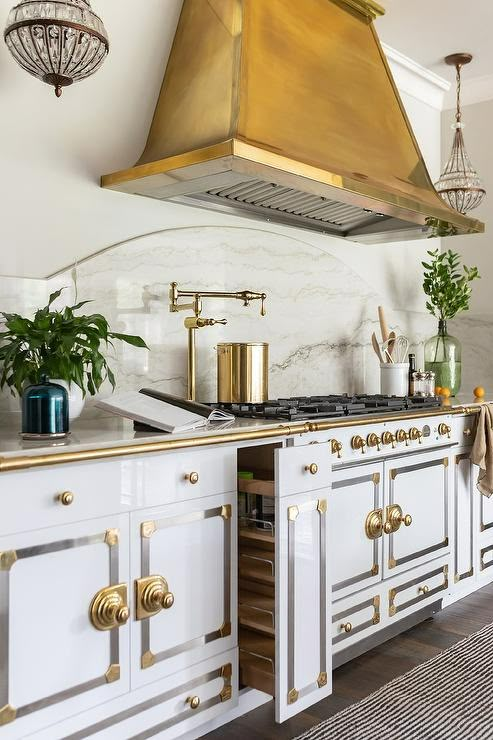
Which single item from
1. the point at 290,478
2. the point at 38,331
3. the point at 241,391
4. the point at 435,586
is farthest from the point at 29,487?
the point at 435,586

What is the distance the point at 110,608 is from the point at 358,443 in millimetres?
1058

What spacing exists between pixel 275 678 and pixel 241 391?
101cm

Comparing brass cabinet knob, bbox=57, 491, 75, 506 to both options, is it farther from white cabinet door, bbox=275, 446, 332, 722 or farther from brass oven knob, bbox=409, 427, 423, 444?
brass oven knob, bbox=409, 427, 423, 444

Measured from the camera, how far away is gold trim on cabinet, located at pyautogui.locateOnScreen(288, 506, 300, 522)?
1.98 metres

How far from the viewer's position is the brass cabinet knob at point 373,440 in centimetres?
245

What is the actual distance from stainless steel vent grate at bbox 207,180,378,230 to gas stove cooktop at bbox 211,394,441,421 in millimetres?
786

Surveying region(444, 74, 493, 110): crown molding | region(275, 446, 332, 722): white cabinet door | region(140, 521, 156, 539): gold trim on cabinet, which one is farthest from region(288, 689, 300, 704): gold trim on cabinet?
region(444, 74, 493, 110): crown molding

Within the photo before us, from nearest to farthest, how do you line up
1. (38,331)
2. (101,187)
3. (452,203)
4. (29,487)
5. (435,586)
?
(29,487), (38,331), (101,187), (435,586), (452,203)

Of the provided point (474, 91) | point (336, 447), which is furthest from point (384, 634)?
point (474, 91)

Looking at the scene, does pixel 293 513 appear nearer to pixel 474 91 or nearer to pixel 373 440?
pixel 373 440

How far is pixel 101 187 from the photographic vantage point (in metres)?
2.41

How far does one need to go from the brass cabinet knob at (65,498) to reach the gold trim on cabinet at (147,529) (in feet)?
0.78

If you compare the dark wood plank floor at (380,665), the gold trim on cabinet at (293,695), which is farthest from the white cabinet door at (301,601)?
the dark wood plank floor at (380,665)

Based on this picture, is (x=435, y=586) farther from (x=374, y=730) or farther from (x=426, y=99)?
(x=426, y=99)
